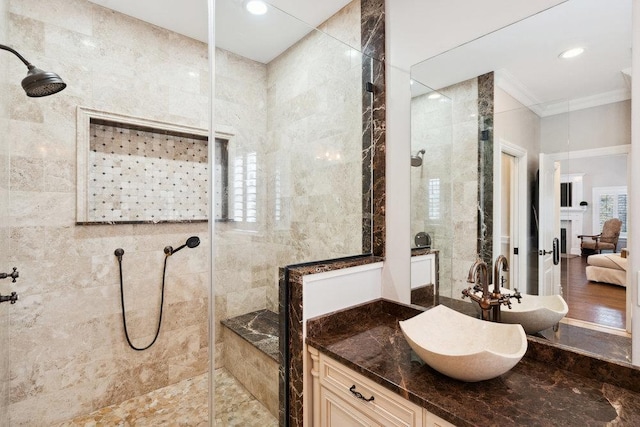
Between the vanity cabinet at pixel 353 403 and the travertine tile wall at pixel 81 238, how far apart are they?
1621 millimetres

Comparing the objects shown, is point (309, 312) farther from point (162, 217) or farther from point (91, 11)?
point (91, 11)

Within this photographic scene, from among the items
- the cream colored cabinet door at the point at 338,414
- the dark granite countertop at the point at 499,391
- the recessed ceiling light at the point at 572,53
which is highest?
the recessed ceiling light at the point at 572,53

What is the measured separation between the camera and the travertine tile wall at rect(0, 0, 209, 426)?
189 cm

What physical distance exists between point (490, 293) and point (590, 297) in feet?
1.14

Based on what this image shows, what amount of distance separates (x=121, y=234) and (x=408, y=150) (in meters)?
2.20

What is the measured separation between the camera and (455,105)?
1551 millimetres

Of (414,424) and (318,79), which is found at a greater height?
(318,79)

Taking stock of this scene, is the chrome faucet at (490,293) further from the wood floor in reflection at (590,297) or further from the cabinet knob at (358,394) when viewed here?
the cabinet knob at (358,394)

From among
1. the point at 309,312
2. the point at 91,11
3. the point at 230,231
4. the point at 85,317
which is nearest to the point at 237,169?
the point at 230,231

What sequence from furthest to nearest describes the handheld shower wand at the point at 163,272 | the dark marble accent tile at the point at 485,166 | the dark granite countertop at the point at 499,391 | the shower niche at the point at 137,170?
the handheld shower wand at the point at 163,272, the shower niche at the point at 137,170, the dark marble accent tile at the point at 485,166, the dark granite countertop at the point at 499,391

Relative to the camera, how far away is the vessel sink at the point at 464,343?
37.3 inches

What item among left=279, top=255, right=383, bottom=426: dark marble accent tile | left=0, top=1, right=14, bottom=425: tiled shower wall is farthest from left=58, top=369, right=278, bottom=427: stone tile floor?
left=0, top=1, right=14, bottom=425: tiled shower wall

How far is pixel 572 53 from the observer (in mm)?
1202

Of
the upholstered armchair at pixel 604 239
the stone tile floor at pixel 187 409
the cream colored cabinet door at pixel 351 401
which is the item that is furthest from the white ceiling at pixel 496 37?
the stone tile floor at pixel 187 409
